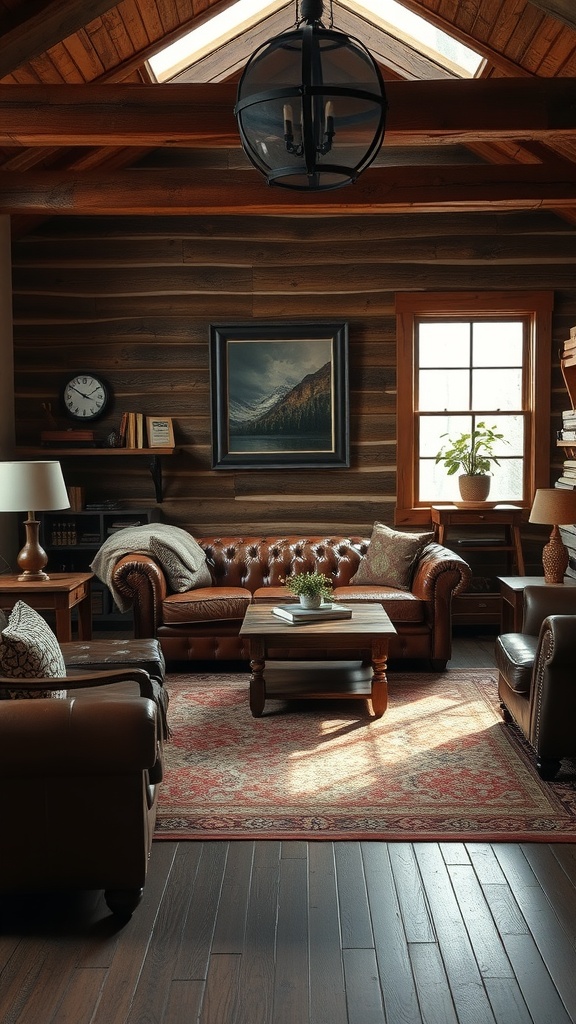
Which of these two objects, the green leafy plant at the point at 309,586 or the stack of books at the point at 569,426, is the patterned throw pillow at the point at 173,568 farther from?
the stack of books at the point at 569,426

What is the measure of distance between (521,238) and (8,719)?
19.9 feet

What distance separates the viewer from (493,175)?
20.7 ft

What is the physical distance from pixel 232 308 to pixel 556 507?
3.23 meters

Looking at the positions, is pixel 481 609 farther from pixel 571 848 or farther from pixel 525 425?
pixel 571 848

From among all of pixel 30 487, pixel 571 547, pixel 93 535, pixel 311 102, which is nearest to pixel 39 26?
pixel 30 487

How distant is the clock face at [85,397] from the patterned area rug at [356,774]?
9.38ft

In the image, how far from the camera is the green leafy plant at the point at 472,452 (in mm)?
7492

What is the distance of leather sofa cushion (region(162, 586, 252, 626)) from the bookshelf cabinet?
127 cm

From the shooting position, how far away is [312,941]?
2818 mm

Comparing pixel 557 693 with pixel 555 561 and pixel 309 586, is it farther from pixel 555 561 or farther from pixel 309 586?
pixel 555 561

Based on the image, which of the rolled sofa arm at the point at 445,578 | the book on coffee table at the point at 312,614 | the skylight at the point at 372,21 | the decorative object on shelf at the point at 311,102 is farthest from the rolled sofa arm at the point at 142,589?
the decorative object on shelf at the point at 311,102

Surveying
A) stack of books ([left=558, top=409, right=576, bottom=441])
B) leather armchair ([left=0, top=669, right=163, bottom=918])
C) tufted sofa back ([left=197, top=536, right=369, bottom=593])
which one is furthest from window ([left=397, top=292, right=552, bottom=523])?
leather armchair ([left=0, top=669, right=163, bottom=918])

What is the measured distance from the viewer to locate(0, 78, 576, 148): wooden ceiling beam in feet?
16.1

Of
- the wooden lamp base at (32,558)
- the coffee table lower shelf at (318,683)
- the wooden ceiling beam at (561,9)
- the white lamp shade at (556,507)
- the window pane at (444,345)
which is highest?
the wooden ceiling beam at (561,9)
